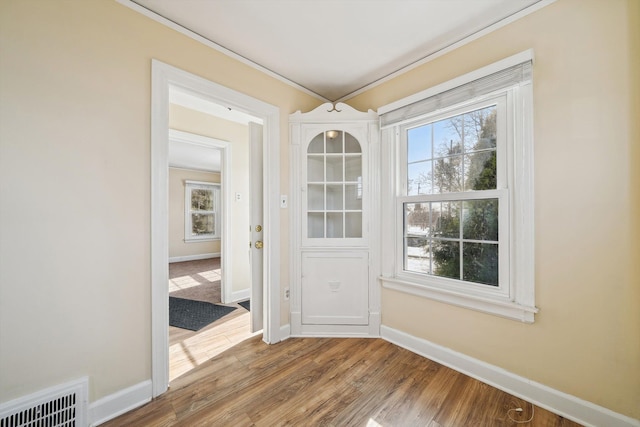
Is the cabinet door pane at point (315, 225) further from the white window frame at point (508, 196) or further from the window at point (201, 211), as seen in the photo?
the window at point (201, 211)

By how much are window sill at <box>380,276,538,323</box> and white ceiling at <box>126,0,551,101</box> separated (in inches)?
74.1

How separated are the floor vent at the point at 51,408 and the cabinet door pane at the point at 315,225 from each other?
5.88ft

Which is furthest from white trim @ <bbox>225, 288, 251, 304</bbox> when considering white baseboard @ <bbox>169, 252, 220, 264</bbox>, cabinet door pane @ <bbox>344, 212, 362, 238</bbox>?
white baseboard @ <bbox>169, 252, 220, 264</bbox>

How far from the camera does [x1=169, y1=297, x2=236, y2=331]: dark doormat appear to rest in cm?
269

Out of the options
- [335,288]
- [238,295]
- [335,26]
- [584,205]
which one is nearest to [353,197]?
[335,288]

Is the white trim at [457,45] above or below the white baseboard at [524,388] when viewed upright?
above

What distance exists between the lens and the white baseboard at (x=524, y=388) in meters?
1.34

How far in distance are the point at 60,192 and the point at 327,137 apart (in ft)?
6.47

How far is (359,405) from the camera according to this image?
1538mm

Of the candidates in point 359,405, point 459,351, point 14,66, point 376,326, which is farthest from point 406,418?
point 14,66

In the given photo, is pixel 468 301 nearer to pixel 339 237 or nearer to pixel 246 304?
pixel 339 237

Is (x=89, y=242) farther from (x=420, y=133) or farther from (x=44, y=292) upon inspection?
(x=420, y=133)

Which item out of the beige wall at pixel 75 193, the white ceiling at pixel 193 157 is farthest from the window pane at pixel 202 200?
the beige wall at pixel 75 193

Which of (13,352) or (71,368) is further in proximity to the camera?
(71,368)
